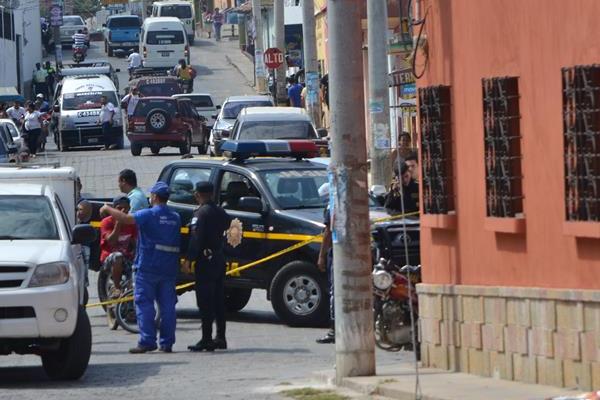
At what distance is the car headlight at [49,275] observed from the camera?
13.6m

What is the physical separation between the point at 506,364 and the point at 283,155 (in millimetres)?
7871

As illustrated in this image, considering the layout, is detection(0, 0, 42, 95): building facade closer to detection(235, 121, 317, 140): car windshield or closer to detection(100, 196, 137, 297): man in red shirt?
detection(235, 121, 317, 140): car windshield

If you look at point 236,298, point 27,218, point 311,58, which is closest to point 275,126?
point 311,58

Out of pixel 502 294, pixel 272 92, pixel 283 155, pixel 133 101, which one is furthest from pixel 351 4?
pixel 272 92

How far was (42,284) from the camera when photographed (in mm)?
13602

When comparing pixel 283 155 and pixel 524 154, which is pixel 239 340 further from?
pixel 524 154

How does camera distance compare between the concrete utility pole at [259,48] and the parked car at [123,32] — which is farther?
the parked car at [123,32]

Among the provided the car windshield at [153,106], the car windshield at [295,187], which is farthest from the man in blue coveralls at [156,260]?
the car windshield at [153,106]

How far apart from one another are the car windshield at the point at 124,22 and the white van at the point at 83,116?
35.9 meters

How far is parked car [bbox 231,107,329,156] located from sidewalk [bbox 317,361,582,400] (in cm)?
1838

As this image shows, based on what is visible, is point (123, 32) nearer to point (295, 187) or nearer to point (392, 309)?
point (295, 187)

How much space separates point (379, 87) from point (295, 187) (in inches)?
271

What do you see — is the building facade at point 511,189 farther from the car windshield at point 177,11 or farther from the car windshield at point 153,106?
the car windshield at point 177,11

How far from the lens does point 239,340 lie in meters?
17.3
